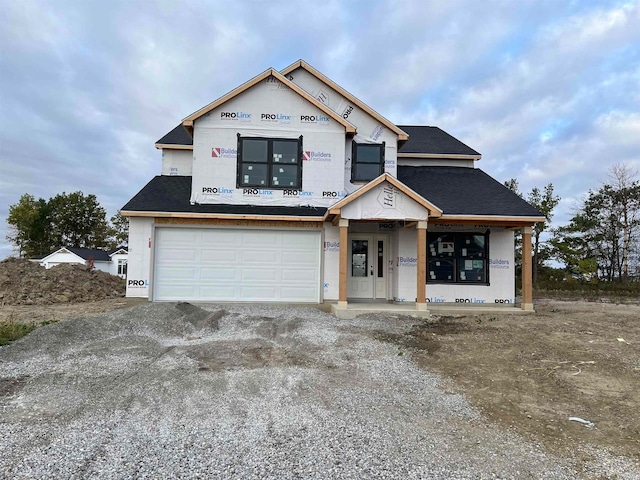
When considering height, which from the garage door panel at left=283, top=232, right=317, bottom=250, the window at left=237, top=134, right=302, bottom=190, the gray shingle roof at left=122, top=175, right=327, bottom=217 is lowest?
the garage door panel at left=283, top=232, right=317, bottom=250

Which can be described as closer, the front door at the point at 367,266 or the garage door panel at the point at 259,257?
the garage door panel at the point at 259,257

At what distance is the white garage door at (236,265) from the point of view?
1145 centimetres

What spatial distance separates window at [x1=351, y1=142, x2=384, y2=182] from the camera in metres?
12.8

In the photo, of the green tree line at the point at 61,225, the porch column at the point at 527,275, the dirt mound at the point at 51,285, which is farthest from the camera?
the green tree line at the point at 61,225

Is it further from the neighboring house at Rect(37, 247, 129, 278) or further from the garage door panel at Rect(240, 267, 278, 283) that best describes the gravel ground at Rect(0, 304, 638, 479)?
the neighboring house at Rect(37, 247, 129, 278)

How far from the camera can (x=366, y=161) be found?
42.0ft

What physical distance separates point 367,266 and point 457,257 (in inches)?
114

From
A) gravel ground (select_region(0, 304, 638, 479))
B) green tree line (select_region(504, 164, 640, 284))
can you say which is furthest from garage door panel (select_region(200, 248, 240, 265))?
green tree line (select_region(504, 164, 640, 284))

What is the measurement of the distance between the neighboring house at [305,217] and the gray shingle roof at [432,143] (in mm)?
1627

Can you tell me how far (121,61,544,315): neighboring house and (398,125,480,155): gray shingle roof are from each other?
1.63 meters

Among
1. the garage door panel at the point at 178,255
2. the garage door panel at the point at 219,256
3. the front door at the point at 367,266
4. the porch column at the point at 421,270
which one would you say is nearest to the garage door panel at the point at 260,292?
the garage door panel at the point at 219,256

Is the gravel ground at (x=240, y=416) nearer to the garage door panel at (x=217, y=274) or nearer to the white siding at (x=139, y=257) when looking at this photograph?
the white siding at (x=139, y=257)

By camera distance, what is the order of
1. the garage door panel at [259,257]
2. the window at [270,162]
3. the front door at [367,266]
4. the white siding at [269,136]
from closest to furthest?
the garage door panel at [259,257], the white siding at [269,136], the window at [270,162], the front door at [367,266]

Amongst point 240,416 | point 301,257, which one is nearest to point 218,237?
point 301,257
